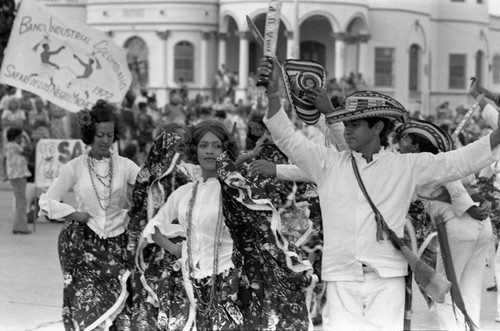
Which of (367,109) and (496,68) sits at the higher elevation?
(496,68)

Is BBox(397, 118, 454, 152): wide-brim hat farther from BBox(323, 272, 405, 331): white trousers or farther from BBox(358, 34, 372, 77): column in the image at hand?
BBox(358, 34, 372, 77): column

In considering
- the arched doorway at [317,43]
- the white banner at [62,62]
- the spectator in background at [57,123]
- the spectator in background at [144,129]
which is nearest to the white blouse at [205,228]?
the white banner at [62,62]

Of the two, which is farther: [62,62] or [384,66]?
[384,66]

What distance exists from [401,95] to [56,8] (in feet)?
43.3

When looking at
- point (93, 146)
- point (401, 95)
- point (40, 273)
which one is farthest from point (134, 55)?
point (93, 146)

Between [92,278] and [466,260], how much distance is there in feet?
8.26

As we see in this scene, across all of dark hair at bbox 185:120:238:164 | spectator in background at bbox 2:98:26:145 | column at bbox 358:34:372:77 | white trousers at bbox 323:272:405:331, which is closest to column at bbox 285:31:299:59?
column at bbox 358:34:372:77

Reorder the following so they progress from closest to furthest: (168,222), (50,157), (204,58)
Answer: (168,222), (50,157), (204,58)

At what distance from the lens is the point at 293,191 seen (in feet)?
31.0

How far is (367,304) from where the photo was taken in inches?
222

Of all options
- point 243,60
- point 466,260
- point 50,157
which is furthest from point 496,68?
point 466,260

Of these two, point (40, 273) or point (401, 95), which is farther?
point (401, 95)

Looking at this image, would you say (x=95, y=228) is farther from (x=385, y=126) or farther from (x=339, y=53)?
(x=339, y=53)

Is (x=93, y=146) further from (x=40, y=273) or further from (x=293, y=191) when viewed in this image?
(x=40, y=273)
